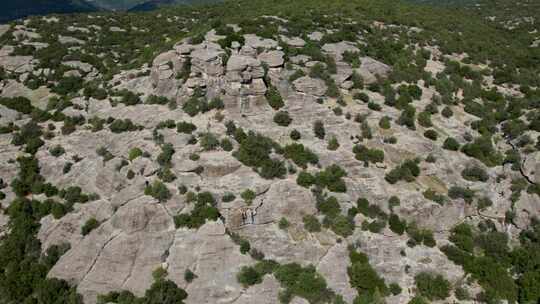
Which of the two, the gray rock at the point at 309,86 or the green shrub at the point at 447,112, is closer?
the gray rock at the point at 309,86

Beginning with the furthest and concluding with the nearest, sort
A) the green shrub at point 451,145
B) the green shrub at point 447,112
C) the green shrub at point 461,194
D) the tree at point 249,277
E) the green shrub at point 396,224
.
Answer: the green shrub at point 447,112, the green shrub at point 451,145, the green shrub at point 461,194, the green shrub at point 396,224, the tree at point 249,277

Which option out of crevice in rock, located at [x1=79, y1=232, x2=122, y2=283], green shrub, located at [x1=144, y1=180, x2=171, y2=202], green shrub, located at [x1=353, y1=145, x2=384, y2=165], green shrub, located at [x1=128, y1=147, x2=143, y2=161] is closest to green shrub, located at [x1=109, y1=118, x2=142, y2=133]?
green shrub, located at [x1=128, y1=147, x2=143, y2=161]

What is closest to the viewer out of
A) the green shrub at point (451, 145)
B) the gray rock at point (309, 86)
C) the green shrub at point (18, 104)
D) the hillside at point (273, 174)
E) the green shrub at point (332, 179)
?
the hillside at point (273, 174)

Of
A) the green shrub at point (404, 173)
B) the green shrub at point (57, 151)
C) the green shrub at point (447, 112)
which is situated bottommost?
the green shrub at point (57, 151)

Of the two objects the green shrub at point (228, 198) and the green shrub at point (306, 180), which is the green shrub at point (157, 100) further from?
the green shrub at point (306, 180)

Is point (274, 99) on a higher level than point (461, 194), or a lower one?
higher

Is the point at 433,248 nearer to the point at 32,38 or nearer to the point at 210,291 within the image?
the point at 210,291

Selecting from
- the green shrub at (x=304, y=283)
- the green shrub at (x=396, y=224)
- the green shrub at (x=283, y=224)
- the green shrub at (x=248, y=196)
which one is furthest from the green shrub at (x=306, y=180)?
the green shrub at (x=304, y=283)

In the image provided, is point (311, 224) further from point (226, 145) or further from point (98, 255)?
point (98, 255)

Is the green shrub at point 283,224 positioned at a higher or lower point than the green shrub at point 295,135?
lower

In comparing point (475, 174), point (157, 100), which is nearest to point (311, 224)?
point (475, 174)
